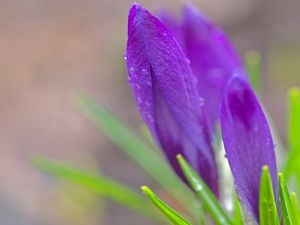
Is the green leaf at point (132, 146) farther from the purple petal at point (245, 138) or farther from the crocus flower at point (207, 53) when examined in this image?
the purple petal at point (245, 138)

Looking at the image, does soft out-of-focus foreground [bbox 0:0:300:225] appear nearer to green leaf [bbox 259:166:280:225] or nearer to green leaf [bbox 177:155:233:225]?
green leaf [bbox 177:155:233:225]

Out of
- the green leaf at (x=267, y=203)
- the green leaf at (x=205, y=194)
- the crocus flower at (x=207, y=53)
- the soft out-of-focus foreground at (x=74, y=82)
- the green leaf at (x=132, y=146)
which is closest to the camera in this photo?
the green leaf at (x=267, y=203)

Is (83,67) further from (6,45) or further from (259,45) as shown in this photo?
(259,45)

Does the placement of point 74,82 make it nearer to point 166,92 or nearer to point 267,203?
point 166,92

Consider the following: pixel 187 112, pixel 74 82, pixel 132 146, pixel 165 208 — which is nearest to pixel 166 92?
pixel 187 112

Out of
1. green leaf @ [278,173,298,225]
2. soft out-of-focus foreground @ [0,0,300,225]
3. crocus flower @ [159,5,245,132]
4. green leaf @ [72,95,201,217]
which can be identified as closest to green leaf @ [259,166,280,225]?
green leaf @ [278,173,298,225]

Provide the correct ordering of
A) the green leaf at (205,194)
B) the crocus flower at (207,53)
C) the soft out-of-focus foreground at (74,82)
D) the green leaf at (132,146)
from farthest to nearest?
the soft out-of-focus foreground at (74,82)
the green leaf at (132,146)
the crocus flower at (207,53)
the green leaf at (205,194)

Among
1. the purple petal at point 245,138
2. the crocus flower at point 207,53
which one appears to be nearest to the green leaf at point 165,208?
the purple petal at point 245,138
